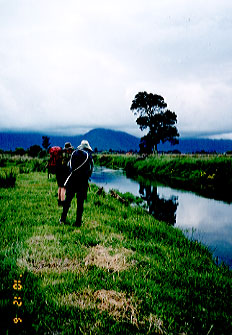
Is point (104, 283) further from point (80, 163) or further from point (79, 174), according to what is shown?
point (80, 163)

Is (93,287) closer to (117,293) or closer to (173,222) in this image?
(117,293)

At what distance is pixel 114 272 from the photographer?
14.1ft

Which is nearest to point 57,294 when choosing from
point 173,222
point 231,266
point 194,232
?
point 231,266

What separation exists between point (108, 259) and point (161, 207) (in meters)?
9.33

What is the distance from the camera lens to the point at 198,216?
1183 centimetres

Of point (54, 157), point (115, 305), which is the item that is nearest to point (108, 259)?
point (115, 305)

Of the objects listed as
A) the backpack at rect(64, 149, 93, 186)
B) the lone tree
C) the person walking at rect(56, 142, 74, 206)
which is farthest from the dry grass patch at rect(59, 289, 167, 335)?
the lone tree

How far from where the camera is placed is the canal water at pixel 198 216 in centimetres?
799

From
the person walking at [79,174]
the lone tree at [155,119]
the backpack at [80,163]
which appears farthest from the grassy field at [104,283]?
the lone tree at [155,119]

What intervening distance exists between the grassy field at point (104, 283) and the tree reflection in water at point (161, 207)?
4.38 m

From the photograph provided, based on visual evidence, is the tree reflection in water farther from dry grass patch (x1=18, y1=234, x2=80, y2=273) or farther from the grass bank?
dry grass patch (x1=18, y1=234, x2=80, y2=273)

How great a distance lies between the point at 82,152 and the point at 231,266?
4925mm

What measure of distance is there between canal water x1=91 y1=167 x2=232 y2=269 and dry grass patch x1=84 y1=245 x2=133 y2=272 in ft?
10.3

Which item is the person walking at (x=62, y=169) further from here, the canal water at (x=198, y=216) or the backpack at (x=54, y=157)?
the canal water at (x=198, y=216)
